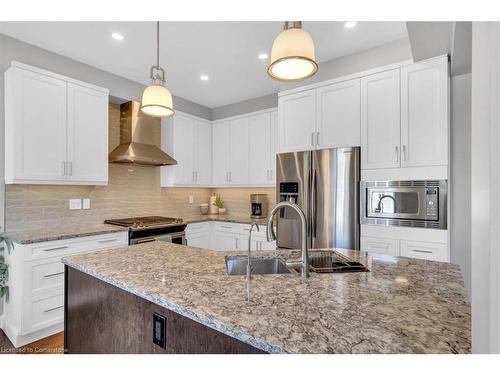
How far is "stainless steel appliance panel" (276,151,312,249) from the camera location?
286 centimetres

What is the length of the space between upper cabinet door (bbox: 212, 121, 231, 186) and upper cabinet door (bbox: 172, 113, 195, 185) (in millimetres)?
423

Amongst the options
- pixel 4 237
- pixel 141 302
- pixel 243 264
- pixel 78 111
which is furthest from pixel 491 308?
pixel 78 111

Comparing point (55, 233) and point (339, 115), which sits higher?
point (339, 115)

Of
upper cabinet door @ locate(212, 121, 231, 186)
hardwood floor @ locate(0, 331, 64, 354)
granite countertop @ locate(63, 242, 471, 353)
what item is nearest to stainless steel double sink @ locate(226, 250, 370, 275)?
granite countertop @ locate(63, 242, 471, 353)

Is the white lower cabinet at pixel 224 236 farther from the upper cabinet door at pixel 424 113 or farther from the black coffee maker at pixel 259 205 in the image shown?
the upper cabinet door at pixel 424 113

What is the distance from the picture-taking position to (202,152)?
4246 mm

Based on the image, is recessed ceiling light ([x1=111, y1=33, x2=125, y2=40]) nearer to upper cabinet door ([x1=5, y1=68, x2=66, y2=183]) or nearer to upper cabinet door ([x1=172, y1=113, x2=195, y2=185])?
upper cabinet door ([x1=5, y1=68, x2=66, y2=183])

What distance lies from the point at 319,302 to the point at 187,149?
11.3 feet

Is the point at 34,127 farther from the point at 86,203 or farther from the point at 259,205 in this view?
the point at 259,205

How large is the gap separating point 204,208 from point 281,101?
228cm

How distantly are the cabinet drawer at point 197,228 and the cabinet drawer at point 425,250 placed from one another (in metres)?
2.56

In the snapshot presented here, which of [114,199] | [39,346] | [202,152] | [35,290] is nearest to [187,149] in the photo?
[202,152]
